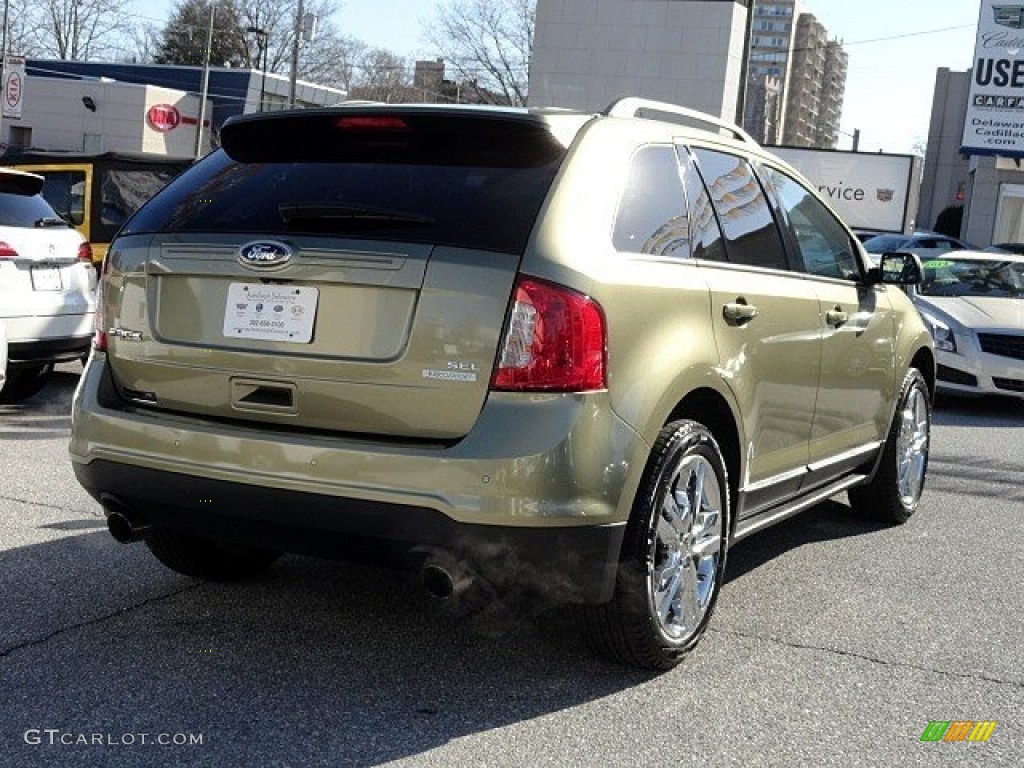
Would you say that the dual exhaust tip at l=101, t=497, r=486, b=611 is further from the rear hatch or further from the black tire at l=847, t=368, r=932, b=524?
the black tire at l=847, t=368, r=932, b=524

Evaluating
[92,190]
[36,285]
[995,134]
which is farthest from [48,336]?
[995,134]

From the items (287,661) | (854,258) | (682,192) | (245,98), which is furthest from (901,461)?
(245,98)

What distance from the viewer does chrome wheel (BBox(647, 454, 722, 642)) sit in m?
3.75

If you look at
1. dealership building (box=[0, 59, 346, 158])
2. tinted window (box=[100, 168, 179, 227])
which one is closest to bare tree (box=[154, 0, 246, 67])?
dealership building (box=[0, 59, 346, 158])

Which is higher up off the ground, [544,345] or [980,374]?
[544,345]

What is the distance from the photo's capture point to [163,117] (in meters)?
53.4

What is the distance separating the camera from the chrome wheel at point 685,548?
12.3 ft

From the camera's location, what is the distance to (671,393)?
3.65 metres

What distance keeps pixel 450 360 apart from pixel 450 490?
0.34 metres

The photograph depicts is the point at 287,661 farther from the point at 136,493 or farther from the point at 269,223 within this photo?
the point at 269,223

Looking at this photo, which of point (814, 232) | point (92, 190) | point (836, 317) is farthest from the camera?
point (92, 190)

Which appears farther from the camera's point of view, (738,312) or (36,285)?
(36,285)

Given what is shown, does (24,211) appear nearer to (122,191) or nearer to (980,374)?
(122,191)

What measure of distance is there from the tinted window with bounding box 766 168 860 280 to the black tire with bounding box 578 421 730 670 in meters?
1.36
